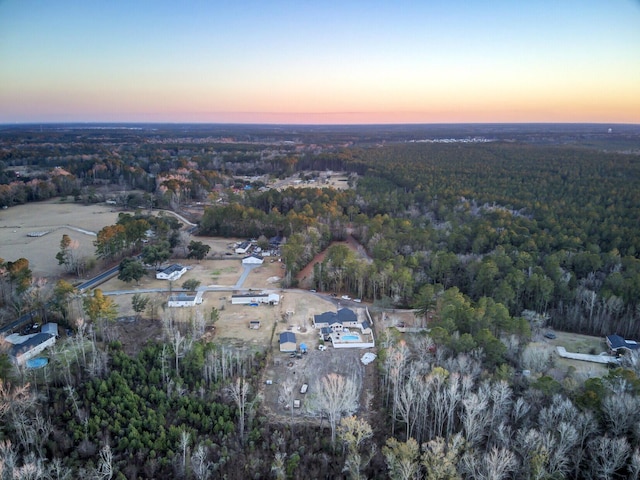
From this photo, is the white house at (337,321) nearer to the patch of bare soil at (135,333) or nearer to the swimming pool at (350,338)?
the swimming pool at (350,338)

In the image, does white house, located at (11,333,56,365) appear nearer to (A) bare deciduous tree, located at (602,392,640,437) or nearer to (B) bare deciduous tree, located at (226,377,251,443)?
(B) bare deciduous tree, located at (226,377,251,443)

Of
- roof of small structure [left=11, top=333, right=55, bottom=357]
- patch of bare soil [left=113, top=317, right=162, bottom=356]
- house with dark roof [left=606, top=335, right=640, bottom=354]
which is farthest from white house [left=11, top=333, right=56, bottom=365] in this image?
house with dark roof [left=606, top=335, right=640, bottom=354]

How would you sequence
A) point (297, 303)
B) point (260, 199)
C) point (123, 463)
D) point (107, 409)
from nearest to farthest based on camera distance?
1. point (123, 463)
2. point (107, 409)
3. point (297, 303)
4. point (260, 199)

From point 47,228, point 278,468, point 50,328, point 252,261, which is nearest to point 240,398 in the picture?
point 278,468

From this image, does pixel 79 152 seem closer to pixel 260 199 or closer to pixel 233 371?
pixel 260 199

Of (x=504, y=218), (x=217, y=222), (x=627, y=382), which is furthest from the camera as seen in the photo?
(x=217, y=222)

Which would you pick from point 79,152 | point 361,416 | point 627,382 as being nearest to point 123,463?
point 361,416
